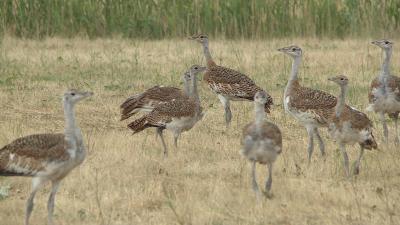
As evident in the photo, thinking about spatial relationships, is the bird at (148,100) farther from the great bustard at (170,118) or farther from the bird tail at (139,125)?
the bird tail at (139,125)

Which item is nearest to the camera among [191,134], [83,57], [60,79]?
[191,134]

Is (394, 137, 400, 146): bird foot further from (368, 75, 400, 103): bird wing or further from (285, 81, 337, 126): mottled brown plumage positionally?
(285, 81, 337, 126): mottled brown plumage

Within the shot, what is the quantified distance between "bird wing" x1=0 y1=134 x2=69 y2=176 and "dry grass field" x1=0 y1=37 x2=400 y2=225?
25.2 inches

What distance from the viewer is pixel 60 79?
15648 millimetres

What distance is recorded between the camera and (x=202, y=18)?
62.6 feet

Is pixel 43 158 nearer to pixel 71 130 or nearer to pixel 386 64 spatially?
pixel 71 130

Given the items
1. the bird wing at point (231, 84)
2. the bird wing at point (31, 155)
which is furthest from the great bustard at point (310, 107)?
the bird wing at point (31, 155)

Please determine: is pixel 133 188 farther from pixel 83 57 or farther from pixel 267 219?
pixel 83 57

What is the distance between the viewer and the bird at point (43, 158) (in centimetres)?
798

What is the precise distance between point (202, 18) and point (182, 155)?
8.69m

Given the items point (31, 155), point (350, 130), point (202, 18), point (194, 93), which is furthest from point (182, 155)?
point (202, 18)

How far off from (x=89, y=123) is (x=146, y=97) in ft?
3.40

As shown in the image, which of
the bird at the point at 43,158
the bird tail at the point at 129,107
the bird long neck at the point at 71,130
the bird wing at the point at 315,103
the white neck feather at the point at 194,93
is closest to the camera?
the bird at the point at 43,158

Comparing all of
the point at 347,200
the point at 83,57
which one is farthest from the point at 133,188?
the point at 83,57
